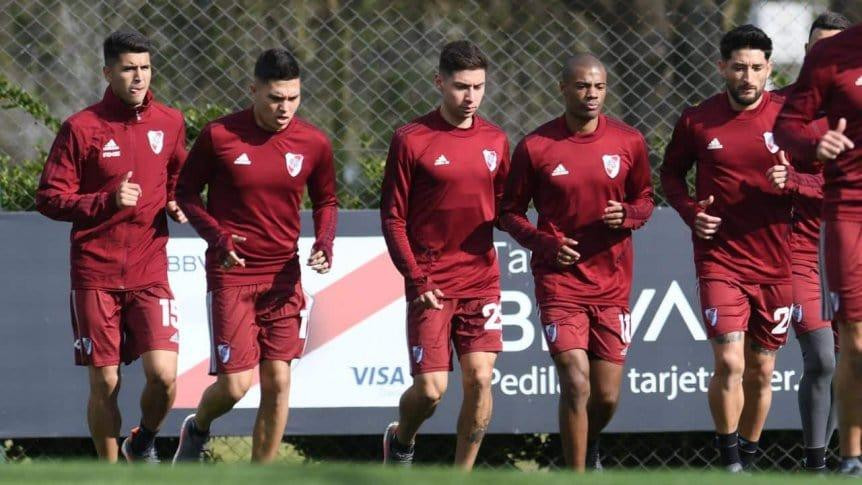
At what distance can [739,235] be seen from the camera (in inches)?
320

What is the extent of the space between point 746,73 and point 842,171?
165cm

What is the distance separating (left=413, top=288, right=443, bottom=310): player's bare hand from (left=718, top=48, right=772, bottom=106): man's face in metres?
1.96

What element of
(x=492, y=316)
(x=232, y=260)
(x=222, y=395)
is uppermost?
(x=232, y=260)

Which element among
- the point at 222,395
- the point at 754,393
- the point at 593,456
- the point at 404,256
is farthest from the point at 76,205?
the point at 754,393

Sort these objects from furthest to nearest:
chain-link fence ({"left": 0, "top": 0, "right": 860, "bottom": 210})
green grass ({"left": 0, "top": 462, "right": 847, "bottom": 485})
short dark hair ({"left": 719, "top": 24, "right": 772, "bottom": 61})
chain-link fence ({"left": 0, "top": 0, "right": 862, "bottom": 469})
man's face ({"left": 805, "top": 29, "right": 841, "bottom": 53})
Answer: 1. chain-link fence ({"left": 0, "top": 0, "right": 860, "bottom": 210})
2. chain-link fence ({"left": 0, "top": 0, "right": 862, "bottom": 469})
3. man's face ({"left": 805, "top": 29, "right": 841, "bottom": 53})
4. short dark hair ({"left": 719, "top": 24, "right": 772, "bottom": 61})
5. green grass ({"left": 0, "top": 462, "right": 847, "bottom": 485})

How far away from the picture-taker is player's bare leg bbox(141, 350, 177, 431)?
8.12 meters

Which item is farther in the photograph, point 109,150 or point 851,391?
point 109,150

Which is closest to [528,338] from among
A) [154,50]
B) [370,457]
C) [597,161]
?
[370,457]

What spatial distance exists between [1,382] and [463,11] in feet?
14.0

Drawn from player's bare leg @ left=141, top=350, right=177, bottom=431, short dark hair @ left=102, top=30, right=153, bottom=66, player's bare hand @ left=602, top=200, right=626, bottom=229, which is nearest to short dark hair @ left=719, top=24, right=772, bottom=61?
player's bare hand @ left=602, top=200, right=626, bottom=229

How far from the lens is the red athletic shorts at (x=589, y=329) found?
7.90m

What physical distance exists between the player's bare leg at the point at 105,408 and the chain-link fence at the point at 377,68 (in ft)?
4.74

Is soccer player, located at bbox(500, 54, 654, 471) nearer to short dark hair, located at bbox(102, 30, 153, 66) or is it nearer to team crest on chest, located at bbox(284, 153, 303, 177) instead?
team crest on chest, located at bbox(284, 153, 303, 177)

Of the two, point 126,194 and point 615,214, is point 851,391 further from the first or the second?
point 126,194
